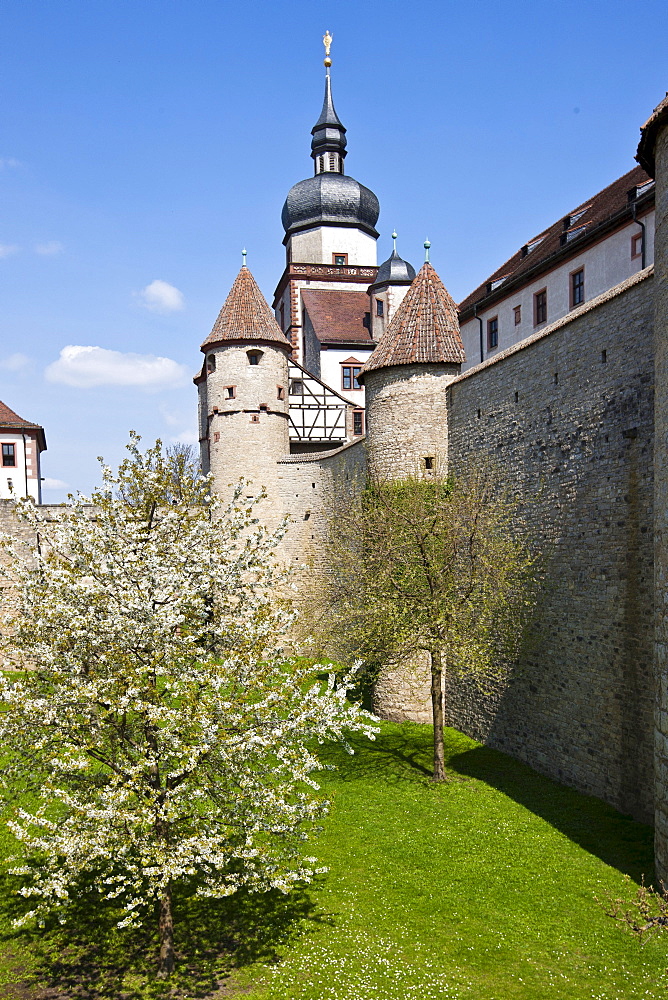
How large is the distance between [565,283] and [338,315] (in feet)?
57.9

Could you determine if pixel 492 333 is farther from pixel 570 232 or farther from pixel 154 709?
pixel 154 709

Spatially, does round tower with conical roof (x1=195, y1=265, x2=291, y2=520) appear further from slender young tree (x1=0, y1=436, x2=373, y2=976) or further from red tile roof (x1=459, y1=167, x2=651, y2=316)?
slender young tree (x1=0, y1=436, x2=373, y2=976)

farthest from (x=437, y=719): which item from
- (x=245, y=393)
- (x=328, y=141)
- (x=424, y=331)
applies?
(x=328, y=141)

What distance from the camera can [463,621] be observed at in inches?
587

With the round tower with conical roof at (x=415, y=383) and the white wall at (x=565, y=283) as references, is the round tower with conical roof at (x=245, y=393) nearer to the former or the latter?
the round tower with conical roof at (x=415, y=383)

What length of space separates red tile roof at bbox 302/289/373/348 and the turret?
974 millimetres

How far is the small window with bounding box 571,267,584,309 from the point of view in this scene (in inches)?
972

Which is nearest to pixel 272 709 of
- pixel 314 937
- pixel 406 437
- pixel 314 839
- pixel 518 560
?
pixel 314 937

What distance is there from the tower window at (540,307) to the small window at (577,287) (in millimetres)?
1798

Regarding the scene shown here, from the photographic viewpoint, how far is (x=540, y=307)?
2727 cm

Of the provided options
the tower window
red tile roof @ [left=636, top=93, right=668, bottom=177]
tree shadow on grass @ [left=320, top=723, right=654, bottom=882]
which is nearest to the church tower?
the tower window

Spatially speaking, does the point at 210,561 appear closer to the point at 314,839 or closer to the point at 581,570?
the point at 314,839

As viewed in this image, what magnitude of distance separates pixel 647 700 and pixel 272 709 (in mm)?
6335

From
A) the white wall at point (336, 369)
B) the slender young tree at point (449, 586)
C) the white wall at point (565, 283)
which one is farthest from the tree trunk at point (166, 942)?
the white wall at point (336, 369)
